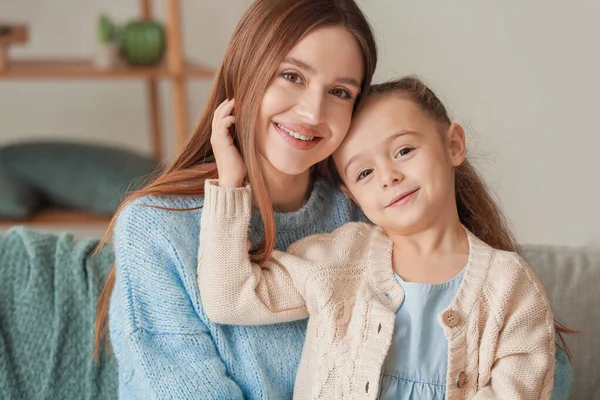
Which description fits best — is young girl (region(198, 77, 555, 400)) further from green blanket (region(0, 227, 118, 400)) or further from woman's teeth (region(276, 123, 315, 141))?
green blanket (region(0, 227, 118, 400))

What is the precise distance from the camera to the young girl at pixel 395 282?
4.05ft

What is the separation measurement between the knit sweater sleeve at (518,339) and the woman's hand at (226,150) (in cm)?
43

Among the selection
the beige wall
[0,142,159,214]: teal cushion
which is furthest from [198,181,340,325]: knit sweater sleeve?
[0,142,159,214]: teal cushion

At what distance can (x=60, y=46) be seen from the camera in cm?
369

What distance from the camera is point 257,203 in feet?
4.81

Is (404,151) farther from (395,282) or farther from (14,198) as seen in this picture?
(14,198)

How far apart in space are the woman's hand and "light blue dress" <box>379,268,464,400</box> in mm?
324

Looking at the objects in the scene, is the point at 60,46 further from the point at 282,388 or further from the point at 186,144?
the point at 282,388

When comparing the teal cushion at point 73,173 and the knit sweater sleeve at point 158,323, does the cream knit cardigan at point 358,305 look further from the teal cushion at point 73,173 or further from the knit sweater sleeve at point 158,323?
the teal cushion at point 73,173

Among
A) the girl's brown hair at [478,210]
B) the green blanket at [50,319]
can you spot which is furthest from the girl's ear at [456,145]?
the green blanket at [50,319]

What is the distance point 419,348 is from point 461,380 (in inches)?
3.0

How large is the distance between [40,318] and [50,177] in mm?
1532

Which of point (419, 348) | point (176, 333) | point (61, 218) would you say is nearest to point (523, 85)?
point (419, 348)

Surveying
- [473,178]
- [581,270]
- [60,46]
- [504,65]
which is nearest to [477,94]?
[504,65]
